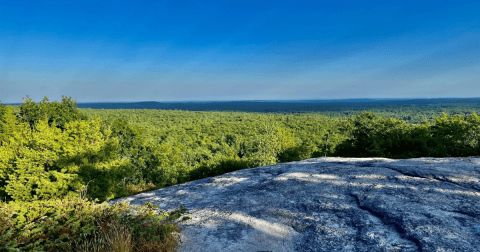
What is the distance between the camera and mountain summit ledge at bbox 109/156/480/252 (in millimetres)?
4141

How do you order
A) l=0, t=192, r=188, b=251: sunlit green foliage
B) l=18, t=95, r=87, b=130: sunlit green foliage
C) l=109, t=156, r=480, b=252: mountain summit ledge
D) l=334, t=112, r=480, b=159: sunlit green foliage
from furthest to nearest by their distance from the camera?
l=18, t=95, r=87, b=130: sunlit green foliage
l=334, t=112, r=480, b=159: sunlit green foliage
l=109, t=156, r=480, b=252: mountain summit ledge
l=0, t=192, r=188, b=251: sunlit green foliage

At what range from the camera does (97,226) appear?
181 inches

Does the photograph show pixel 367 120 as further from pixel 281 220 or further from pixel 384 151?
pixel 281 220

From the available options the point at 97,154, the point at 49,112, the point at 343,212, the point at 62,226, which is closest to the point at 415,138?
the point at 343,212

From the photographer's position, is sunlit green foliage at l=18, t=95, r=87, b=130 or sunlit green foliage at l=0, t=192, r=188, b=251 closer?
sunlit green foliage at l=0, t=192, r=188, b=251

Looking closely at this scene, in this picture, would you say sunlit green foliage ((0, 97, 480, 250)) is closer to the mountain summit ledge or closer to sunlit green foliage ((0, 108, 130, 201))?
sunlit green foliage ((0, 108, 130, 201))

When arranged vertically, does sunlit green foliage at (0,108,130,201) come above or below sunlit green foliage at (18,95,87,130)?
below

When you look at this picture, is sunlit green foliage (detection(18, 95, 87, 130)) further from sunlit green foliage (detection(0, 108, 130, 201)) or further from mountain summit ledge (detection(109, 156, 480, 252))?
mountain summit ledge (detection(109, 156, 480, 252))

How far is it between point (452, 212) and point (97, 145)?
19.4 m

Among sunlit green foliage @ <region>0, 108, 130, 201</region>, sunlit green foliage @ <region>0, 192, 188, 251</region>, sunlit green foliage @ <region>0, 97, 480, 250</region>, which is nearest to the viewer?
sunlit green foliage @ <region>0, 192, 188, 251</region>

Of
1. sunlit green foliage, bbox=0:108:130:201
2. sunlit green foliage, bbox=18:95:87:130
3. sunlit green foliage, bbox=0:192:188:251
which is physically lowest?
sunlit green foliage, bbox=0:108:130:201

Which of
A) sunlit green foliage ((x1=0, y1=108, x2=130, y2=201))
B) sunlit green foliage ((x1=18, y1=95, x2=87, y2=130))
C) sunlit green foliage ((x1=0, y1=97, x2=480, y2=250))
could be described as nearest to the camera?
sunlit green foliage ((x1=0, y1=97, x2=480, y2=250))

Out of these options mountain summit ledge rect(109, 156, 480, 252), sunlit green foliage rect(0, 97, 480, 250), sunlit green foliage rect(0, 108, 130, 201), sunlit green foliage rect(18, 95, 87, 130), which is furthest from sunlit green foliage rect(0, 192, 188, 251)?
sunlit green foliage rect(18, 95, 87, 130)

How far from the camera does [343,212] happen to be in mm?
5375
